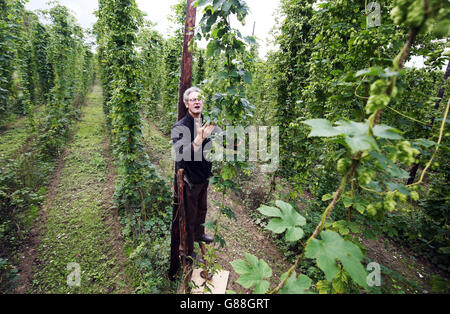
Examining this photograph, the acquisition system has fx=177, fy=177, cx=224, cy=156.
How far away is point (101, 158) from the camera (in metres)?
5.96

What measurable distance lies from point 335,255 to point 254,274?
0.42m

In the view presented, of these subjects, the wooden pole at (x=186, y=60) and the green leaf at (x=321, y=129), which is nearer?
the green leaf at (x=321, y=129)

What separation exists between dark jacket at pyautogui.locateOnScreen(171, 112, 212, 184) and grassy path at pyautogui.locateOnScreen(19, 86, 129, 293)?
2.21 m

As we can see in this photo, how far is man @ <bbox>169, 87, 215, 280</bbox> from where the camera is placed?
219 centimetres

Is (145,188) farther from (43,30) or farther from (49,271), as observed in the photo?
(43,30)

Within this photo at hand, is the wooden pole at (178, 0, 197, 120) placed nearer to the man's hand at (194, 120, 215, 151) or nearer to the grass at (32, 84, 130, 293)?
the man's hand at (194, 120, 215, 151)

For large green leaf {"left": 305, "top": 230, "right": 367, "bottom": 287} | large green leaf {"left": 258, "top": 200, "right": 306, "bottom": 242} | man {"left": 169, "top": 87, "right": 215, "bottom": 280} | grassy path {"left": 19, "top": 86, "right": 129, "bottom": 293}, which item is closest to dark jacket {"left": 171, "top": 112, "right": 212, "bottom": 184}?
man {"left": 169, "top": 87, "right": 215, "bottom": 280}

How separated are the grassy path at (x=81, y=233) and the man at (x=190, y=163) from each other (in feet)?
4.34

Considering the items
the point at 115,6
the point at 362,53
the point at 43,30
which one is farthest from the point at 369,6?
the point at 43,30

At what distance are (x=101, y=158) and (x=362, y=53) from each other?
7.02 metres

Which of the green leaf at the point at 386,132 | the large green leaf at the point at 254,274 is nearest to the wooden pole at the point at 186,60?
the large green leaf at the point at 254,274

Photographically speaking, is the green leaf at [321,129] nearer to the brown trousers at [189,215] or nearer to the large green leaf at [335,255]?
the large green leaf at [335,255]

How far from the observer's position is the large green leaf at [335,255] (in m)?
0.71

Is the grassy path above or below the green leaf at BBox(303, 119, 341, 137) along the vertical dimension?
below
